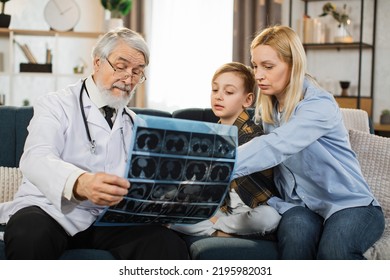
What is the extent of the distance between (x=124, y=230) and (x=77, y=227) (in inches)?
5.6

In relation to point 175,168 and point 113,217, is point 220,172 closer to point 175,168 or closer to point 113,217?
point 175,168

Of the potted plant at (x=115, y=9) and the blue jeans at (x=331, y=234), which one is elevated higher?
the potted plant at (x=115, y=9)

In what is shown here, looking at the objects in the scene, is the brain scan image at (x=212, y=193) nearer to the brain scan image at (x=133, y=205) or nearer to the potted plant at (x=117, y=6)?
the brain scan image at (x=133, y=205)

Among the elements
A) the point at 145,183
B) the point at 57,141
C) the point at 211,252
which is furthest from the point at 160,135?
the point at 211,252

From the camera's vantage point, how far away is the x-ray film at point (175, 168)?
1378mm

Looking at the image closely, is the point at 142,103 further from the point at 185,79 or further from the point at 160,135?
the point at 160,135

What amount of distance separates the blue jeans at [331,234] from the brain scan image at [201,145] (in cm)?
56

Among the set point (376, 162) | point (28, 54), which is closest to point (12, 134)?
point (376, 162)

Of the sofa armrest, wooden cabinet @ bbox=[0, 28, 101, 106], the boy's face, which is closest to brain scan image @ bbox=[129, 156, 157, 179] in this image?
the boy's face

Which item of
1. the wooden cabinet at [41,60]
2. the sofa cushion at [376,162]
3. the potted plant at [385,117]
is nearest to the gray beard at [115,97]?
the sofa cushion at [376,162]

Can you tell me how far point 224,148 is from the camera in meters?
1.47

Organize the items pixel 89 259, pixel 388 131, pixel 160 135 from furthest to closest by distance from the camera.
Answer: pixel 388 131, pixel 89 259, pixel 160 135

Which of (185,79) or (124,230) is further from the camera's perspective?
(185,79)

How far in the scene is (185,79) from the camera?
542 centimetres
